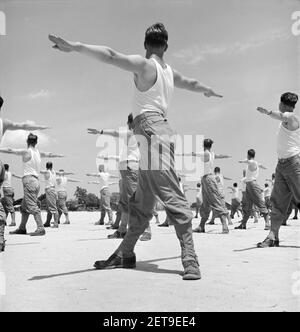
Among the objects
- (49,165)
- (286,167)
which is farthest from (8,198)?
(286,167)

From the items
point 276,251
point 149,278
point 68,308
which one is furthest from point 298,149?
point 68,308

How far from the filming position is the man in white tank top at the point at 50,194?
12508 mm

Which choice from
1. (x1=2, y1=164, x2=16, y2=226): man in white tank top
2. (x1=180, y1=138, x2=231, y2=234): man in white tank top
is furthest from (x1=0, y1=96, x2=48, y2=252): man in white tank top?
(x1=2, y1=164, x2=16, y2=226): man in white tank top

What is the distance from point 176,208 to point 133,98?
3.79ft

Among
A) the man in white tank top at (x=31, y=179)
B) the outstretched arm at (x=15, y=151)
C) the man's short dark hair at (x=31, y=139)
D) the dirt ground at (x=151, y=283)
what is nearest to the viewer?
the dirt ground at (x=151, y=283)

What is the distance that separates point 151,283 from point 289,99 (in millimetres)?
3783

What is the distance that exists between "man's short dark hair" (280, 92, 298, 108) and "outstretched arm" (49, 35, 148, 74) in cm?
294

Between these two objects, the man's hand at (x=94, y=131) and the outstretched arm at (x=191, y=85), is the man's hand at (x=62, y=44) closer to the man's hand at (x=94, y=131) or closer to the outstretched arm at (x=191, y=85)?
the outstretched arm at (x=191, y=85)

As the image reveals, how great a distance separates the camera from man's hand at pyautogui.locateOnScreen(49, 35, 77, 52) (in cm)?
330

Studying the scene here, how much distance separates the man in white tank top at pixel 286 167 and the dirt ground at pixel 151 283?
853 millimetres

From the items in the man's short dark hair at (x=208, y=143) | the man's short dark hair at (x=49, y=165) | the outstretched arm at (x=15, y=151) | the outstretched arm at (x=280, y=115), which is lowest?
the outstretched arm at (x=15, y=151)

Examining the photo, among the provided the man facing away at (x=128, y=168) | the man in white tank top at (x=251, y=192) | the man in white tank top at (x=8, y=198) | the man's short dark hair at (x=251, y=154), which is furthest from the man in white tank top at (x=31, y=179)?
the man's short dark hair at (x=251, y=154)

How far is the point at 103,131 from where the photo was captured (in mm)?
6297

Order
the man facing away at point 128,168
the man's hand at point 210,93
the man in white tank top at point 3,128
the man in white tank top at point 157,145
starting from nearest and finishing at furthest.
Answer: the man in white tank top at point 157,145 → the man's hand at point 210,93 → the man in white tank top at point 3,128 → the man facing away at point 128,168
